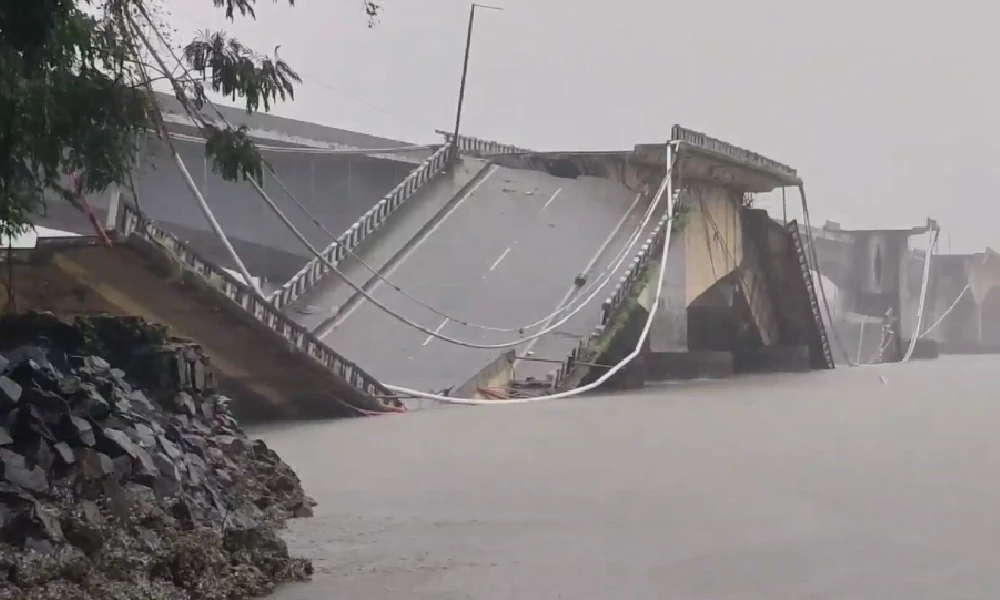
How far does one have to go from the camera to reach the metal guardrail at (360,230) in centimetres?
1762

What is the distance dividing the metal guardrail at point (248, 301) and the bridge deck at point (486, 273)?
259 cm

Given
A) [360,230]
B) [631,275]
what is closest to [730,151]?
[631,275]

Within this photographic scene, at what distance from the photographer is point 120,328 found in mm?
6770

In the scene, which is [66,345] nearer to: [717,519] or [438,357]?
[717,519]

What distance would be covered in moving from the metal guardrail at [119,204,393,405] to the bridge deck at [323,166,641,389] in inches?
102

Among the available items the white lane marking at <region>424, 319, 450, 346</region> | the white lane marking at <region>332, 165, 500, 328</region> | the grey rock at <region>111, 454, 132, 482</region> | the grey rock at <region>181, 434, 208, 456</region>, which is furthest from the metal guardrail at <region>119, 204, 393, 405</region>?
the grey rock at <region>111, 454, 132, 482</region>

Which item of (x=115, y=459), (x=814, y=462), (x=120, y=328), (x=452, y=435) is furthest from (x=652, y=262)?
(x=115, y=459)

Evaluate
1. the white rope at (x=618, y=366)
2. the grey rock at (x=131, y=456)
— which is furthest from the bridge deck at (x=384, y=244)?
the grey rock at (x=131, y=456)

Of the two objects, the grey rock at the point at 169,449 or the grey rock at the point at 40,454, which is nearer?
the grey rock at the point at 40,454

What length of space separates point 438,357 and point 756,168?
13.8 meters

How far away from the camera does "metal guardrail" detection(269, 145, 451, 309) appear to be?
57.8 ft

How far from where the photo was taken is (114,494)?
407cm

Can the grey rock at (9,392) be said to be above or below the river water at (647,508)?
above

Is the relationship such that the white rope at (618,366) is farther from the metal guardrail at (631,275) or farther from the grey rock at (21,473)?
the grey rock at (21,473)
